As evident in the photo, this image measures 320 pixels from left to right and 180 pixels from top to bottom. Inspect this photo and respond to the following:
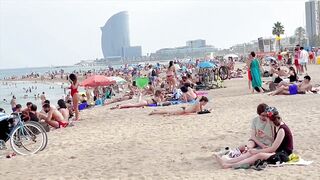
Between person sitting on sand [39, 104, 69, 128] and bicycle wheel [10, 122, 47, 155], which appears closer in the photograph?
bicycle wheel [10, 122, 47, 155]

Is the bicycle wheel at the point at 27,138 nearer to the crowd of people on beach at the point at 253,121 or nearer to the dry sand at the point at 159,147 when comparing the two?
the dry sand at the point at 159,147

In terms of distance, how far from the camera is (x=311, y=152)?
632cm

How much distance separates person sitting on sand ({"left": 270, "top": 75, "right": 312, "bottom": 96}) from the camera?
44.1 feet

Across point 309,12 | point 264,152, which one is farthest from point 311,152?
point 309,12

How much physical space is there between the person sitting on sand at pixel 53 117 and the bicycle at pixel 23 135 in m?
2.65

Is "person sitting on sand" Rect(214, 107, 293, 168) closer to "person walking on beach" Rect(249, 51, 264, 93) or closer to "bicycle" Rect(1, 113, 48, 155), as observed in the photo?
"bicycle" Rect(1, 113, 48, 155)

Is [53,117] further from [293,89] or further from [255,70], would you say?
[293,89]

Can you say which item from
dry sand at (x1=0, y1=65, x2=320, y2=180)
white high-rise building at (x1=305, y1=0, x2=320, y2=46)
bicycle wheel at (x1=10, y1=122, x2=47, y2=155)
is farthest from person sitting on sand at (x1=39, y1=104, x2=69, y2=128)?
white high-rise building at (x1=305, y1=0, x2=320, y2=46)

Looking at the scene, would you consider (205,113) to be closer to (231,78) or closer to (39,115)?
(39,115)

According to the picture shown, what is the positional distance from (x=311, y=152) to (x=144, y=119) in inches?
221

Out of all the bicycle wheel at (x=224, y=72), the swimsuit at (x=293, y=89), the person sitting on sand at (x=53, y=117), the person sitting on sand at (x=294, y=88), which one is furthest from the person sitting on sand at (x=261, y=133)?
the bicycle wheel at (x=224, y=72)

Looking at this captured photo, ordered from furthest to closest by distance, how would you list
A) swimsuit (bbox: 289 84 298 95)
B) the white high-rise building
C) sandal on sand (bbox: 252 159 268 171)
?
the white high-rise building, swimsuit (bbox: 289 84 298 95), sandal on sand (bbox: 252 159 268 171)

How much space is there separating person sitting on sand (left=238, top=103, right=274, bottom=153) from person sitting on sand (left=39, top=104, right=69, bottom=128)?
5.68 meters

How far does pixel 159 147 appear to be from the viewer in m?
7.55
